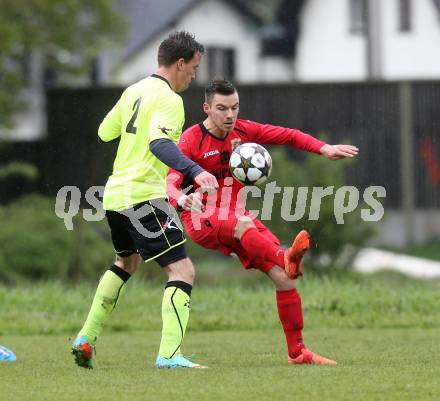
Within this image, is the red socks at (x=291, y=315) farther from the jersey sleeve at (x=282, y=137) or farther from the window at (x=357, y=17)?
the window at (x=357, y=17)

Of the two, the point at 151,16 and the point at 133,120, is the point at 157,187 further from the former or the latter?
the point at 151,16

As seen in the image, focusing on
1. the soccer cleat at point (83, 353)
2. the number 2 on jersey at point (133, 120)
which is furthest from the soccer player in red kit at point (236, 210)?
the soccer cleat at point (83, 353)

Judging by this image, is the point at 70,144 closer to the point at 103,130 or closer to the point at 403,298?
the point at 403,298

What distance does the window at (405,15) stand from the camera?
38.6 meters

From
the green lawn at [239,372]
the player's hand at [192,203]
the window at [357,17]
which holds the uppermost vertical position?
the window at [357,17]

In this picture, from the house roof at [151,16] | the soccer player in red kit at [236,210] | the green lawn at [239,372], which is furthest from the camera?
the house roof at [151,16]

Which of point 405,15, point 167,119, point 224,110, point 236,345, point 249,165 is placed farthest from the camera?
point 405,15

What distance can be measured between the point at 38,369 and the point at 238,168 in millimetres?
1935

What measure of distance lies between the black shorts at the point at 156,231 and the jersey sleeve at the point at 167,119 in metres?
0.49

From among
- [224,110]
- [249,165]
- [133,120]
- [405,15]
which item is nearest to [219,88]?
[224,110]

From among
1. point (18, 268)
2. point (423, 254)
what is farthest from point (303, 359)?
point (423, 254)

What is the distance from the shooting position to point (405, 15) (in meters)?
38.8

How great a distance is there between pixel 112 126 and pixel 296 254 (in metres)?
1.58

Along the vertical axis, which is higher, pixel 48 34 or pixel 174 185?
pixel 48 34
